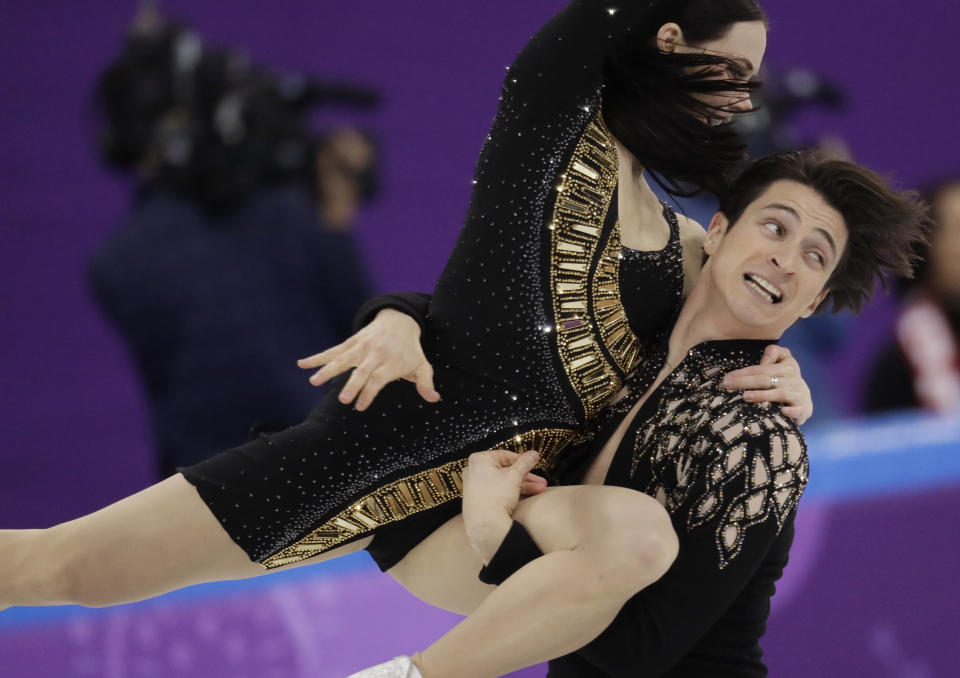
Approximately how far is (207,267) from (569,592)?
1.54m

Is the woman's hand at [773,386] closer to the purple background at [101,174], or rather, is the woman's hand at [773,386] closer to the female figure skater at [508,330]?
the female figure skater at [508,330]

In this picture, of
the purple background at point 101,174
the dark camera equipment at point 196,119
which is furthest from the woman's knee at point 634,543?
the purple background at point 101,174

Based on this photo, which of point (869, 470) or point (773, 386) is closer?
point (773, 386)

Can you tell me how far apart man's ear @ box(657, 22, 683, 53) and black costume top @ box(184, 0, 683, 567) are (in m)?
0.07

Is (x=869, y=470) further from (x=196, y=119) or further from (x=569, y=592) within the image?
(x=196, y=119)

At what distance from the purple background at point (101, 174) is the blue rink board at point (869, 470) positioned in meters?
2.06

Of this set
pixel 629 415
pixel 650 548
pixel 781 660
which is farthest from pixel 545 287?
pixel 781 660

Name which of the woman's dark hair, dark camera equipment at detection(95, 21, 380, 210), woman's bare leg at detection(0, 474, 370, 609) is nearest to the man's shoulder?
the woman's dark hair

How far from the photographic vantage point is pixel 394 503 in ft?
6.91

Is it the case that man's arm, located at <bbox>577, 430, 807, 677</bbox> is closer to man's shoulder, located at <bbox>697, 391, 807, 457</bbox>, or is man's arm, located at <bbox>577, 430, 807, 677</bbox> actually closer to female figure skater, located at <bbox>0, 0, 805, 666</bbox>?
man's shoulder, located at <bbox>697, 391, 807, 457</bbox>

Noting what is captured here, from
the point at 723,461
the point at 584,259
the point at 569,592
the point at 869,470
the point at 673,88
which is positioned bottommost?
the point at 869,470

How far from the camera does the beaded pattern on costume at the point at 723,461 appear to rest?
191 cm

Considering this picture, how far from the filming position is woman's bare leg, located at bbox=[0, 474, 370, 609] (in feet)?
6.49

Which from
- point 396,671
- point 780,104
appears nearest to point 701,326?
point 396,671
